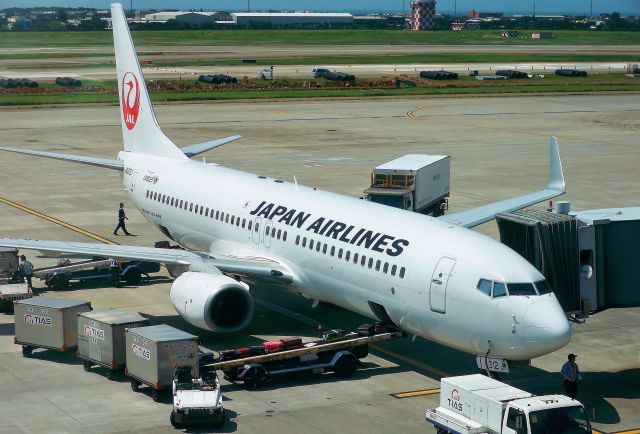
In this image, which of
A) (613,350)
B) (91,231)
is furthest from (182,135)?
(613,350)

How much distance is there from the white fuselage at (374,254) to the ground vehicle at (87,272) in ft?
7.90

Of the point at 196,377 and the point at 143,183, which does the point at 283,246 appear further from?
the point at 143,183

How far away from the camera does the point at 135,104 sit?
5166cm

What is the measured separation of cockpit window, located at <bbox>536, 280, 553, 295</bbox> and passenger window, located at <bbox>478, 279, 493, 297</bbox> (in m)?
1.34

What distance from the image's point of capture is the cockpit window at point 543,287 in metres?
31.1

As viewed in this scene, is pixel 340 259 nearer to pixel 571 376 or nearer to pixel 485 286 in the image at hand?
pixel 485 286

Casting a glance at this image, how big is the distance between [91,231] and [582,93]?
9050 cm

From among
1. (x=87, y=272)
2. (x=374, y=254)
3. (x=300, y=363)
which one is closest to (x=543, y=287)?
(x=374, y=254)

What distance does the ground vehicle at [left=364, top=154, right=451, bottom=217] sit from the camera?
55425mm

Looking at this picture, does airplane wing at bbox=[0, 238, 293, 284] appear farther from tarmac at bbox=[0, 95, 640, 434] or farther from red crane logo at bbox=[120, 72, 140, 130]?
red crane logo at bbox=[120, 72, 140, 130]

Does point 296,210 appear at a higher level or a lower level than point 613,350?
higher

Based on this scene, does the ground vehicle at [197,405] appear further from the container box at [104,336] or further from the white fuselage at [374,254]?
the white fuselage at [374,254]

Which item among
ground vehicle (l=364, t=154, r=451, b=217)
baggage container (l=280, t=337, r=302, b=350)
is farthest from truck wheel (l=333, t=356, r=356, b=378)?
ground vehicle (l=364, t=154, r=451, b=217)

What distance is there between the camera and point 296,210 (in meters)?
39.6
